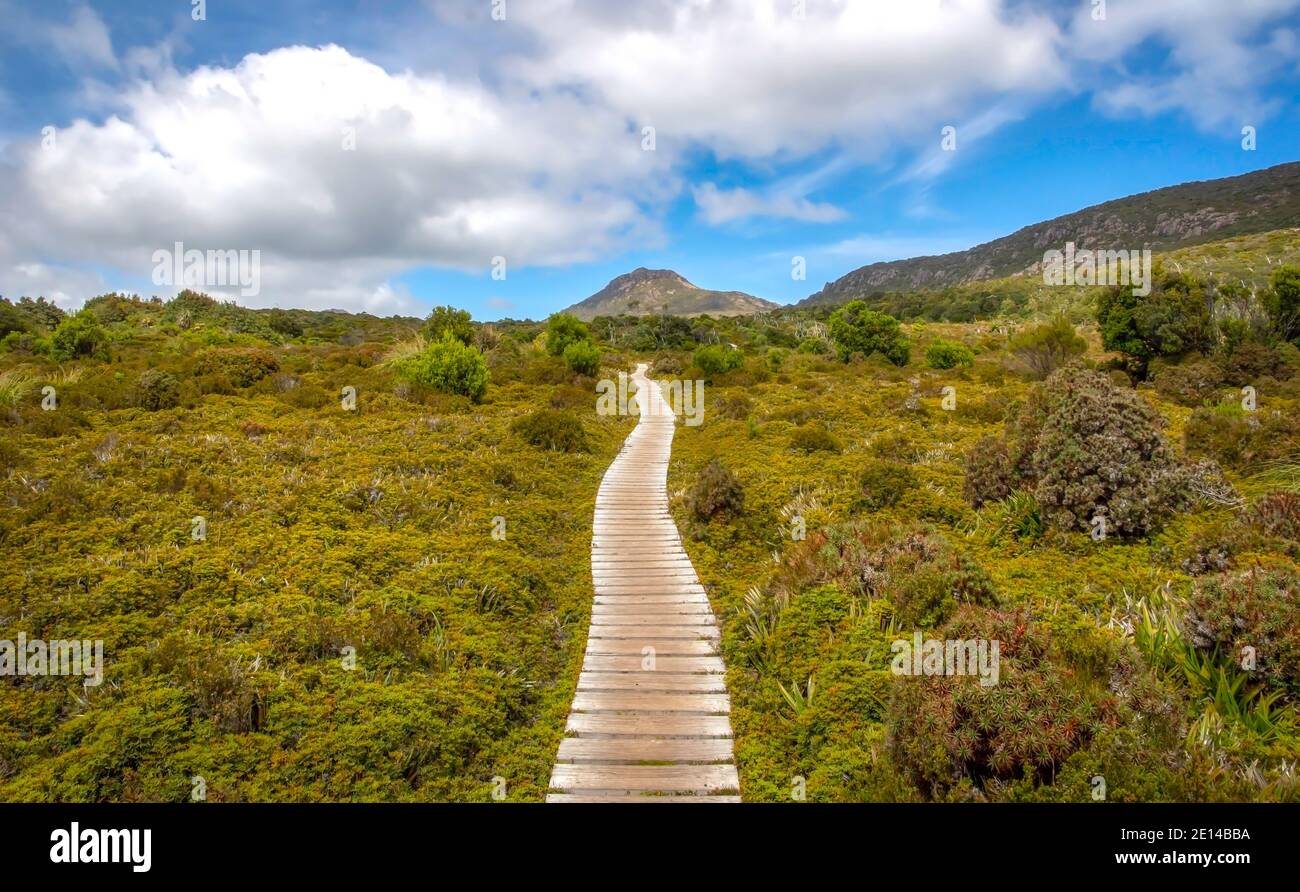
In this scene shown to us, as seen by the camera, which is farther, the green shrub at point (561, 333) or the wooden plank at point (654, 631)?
the green shrub at point (561, 333)

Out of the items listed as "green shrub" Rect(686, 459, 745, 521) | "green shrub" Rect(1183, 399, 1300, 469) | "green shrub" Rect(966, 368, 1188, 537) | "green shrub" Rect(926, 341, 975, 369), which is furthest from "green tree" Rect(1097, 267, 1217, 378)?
"green shrub" Rect(686, 459, 745, 521)

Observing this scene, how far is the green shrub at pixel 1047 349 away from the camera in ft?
88.2

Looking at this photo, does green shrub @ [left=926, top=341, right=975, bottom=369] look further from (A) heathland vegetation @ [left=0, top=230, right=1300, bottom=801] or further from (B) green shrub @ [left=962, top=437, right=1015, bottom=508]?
(B) green shrub @ [left=962, top=437, right=1015, bottom=508]

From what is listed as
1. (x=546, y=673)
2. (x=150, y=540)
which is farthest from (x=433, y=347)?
(x=546, y=673)

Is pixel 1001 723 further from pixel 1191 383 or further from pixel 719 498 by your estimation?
pixel 1191 383

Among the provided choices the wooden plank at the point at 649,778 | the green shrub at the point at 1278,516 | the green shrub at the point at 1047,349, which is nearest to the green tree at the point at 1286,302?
the green shrub at the point at 1047,349

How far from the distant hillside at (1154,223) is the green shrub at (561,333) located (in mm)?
109304

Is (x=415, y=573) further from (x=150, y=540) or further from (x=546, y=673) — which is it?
(x=150, y=540)

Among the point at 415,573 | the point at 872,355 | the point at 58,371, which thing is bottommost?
the point at 415,573

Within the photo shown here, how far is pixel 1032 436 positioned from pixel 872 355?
96.8ft

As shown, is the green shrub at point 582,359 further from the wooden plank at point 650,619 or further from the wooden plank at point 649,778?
the wooden plank at point 649,778

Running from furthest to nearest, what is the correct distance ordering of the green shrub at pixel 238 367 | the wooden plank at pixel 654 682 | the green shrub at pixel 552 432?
the green shrub at pixel 238 367 → the green shrub at pixel 552 432 → the wooden plank at pixel 654 682

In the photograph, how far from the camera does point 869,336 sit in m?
38.2
